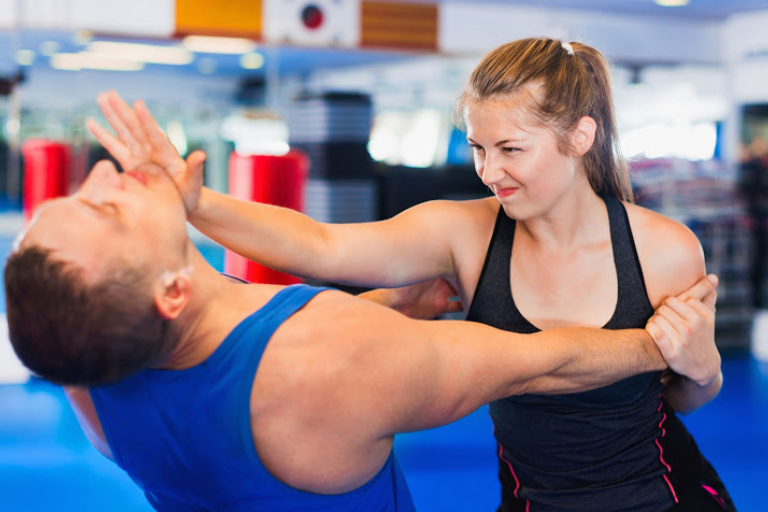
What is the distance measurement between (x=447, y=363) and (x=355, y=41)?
219 inches

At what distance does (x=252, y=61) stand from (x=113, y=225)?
42.1 feet

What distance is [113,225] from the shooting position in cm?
104

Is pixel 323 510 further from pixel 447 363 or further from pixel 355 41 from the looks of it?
pixel 355 41

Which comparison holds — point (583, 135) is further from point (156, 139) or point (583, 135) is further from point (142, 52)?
point (142, 52)

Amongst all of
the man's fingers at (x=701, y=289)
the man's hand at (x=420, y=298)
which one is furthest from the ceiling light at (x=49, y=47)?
the man's fingers at (x=701, y=289)

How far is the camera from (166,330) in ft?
3.61

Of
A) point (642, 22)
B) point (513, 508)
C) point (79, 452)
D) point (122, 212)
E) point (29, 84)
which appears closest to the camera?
point (122, 212)

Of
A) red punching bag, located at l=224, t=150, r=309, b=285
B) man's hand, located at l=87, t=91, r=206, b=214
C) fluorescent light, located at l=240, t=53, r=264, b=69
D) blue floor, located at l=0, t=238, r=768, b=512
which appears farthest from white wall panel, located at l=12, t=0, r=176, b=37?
fluorescent light, located at l=240, t=53, r=264, b=69

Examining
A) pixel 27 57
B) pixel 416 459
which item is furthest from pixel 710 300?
pixel 27 57

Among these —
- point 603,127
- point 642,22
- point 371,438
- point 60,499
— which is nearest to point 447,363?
point 371,438

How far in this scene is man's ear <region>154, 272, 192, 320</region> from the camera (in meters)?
1.07

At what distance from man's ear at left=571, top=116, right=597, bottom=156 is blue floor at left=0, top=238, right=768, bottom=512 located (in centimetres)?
221

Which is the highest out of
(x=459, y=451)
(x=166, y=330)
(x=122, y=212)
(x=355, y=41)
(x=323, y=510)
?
(x=355, y=41)

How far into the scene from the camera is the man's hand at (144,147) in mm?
1254
